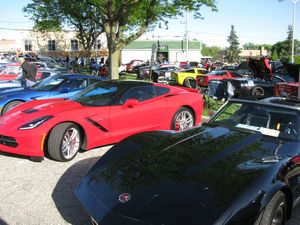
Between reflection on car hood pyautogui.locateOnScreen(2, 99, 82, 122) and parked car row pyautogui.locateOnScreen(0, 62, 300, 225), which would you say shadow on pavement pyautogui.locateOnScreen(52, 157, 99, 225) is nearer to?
parked car row pyautogui.locateOnScreen(0, 62, 300, 225)

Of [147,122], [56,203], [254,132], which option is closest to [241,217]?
[254,132]

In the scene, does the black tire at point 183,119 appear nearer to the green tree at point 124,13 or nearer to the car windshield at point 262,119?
the car windshield at point 262,119

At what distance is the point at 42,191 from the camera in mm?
4633

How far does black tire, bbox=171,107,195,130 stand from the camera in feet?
24.2

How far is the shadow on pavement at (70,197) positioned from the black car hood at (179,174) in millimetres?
484

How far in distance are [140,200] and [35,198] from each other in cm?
191

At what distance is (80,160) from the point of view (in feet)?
19.6

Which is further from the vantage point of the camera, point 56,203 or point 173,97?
point 173,97

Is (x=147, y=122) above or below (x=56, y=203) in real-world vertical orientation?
above

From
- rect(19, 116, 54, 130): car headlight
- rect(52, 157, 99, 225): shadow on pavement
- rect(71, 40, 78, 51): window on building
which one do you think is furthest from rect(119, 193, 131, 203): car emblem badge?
rect(71, 40, 78, 51): window on building

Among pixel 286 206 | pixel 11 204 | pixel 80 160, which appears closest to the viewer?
pixel 286 206

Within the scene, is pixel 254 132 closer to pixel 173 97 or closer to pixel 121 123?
pixel 121 123

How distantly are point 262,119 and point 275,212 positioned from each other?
1.70 metres

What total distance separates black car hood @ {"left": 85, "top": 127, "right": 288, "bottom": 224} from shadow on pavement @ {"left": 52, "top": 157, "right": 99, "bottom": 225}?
484 millimetres
